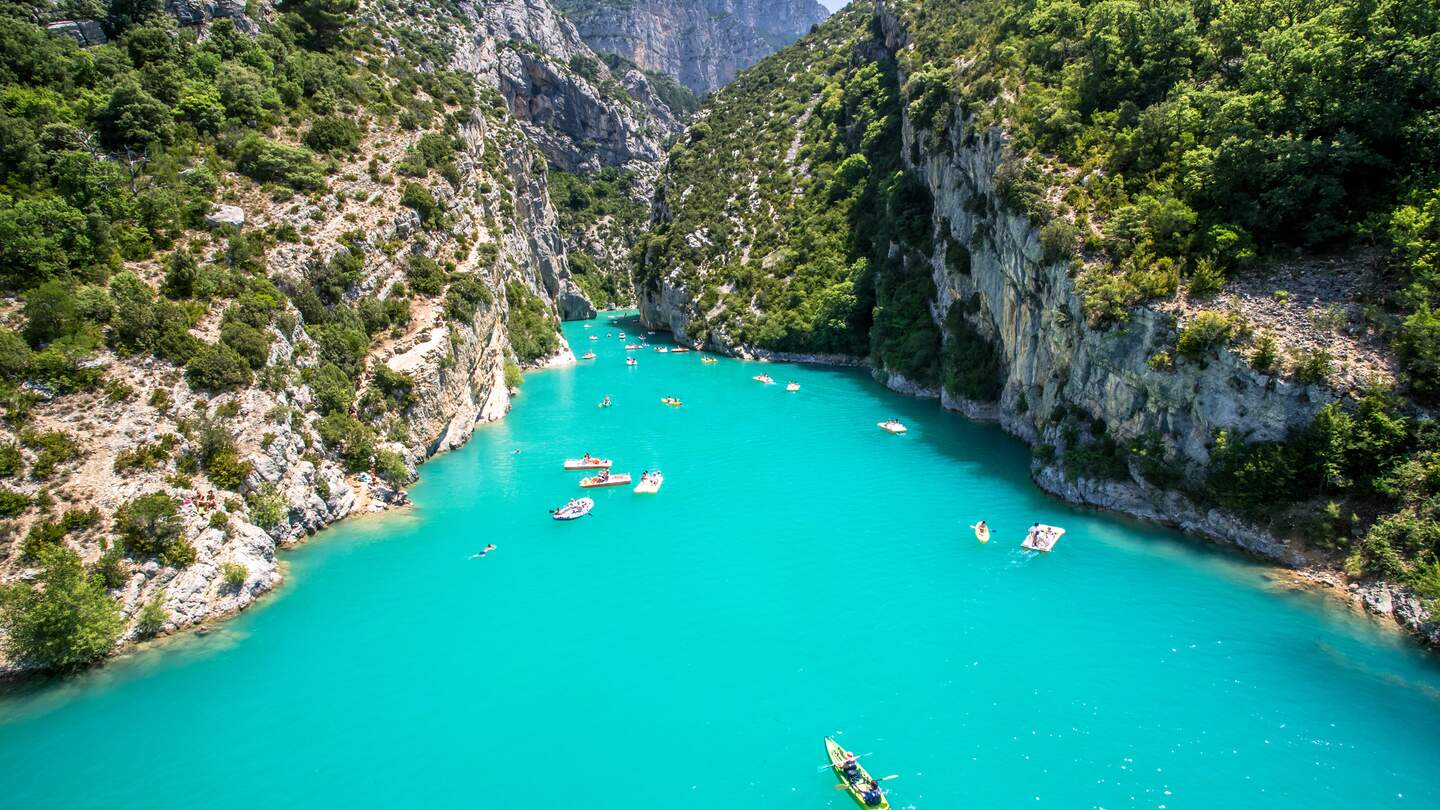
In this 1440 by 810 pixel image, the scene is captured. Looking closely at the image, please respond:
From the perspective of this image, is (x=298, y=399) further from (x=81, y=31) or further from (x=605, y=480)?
(x=81, y=31)

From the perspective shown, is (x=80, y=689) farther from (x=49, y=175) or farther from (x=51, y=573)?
(x=49, y=175)

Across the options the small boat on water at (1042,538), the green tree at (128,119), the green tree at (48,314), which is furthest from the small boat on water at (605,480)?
the green tree at (128,119)

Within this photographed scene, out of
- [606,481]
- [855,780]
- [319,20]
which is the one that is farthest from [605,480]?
[319,20]

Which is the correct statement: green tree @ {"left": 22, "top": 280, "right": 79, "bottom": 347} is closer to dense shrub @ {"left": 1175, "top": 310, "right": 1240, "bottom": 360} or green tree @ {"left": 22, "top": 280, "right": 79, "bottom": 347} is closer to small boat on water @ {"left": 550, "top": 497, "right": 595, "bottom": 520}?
small boat on water @ {"left": 550, "top": 497, "right": 595, "bottom": 520}

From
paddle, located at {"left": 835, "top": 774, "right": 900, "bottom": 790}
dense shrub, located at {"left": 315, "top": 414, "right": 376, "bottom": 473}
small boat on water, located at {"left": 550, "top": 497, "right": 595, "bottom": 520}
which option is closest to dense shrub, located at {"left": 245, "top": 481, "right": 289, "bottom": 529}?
dense shrub, located at {"left": 315, "top": 414, "right": 376, "bottom": 473}

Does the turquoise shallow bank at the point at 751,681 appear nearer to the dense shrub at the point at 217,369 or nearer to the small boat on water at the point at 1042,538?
the small boat on water at the point at 1042,538

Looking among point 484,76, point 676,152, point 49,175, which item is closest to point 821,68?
point 676,152
